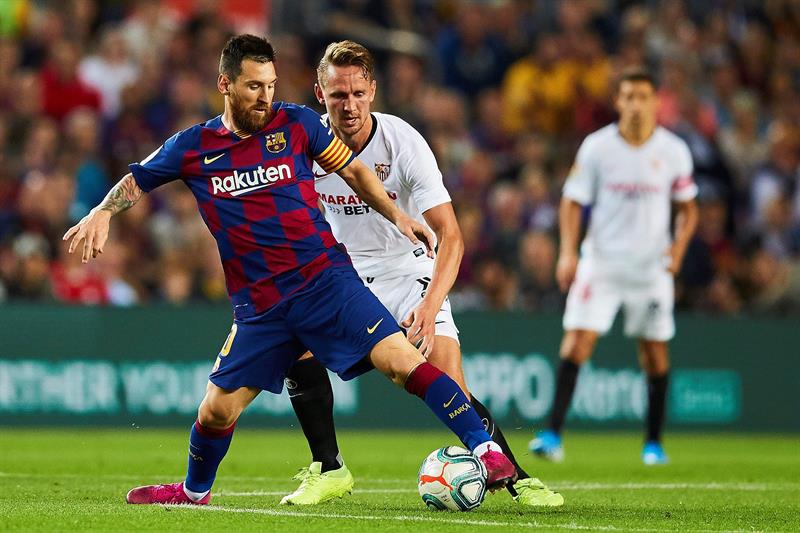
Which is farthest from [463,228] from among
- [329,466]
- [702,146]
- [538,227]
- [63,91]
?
[329,466]

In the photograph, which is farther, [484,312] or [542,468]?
[484,312]

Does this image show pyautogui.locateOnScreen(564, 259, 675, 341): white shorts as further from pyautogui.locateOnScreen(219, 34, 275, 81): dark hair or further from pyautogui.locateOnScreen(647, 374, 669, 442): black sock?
pyautogui.locateOnScreen(219, 34, 275, 81): dark hair

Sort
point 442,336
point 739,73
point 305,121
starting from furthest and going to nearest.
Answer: point 739,73
point 442,336
point 305,121

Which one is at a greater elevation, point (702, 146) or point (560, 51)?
point (560, 51)

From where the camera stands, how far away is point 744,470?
405 inches

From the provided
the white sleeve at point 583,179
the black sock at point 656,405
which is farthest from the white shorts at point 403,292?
the black sock at point 656,405

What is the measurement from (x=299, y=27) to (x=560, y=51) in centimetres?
326

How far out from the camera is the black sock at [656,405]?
36.5 feet

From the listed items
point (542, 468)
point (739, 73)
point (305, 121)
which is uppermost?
point (739, 73)

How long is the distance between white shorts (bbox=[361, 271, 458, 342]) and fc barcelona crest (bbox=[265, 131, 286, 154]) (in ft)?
3.35

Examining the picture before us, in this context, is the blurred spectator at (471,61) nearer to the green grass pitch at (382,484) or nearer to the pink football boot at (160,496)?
the green grass pitch at (382,484)

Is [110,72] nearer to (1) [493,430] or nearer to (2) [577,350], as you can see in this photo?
(2) [577,350]

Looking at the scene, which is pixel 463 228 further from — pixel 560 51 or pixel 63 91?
pixel 63 91

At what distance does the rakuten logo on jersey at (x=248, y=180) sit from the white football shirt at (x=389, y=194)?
0.66m
